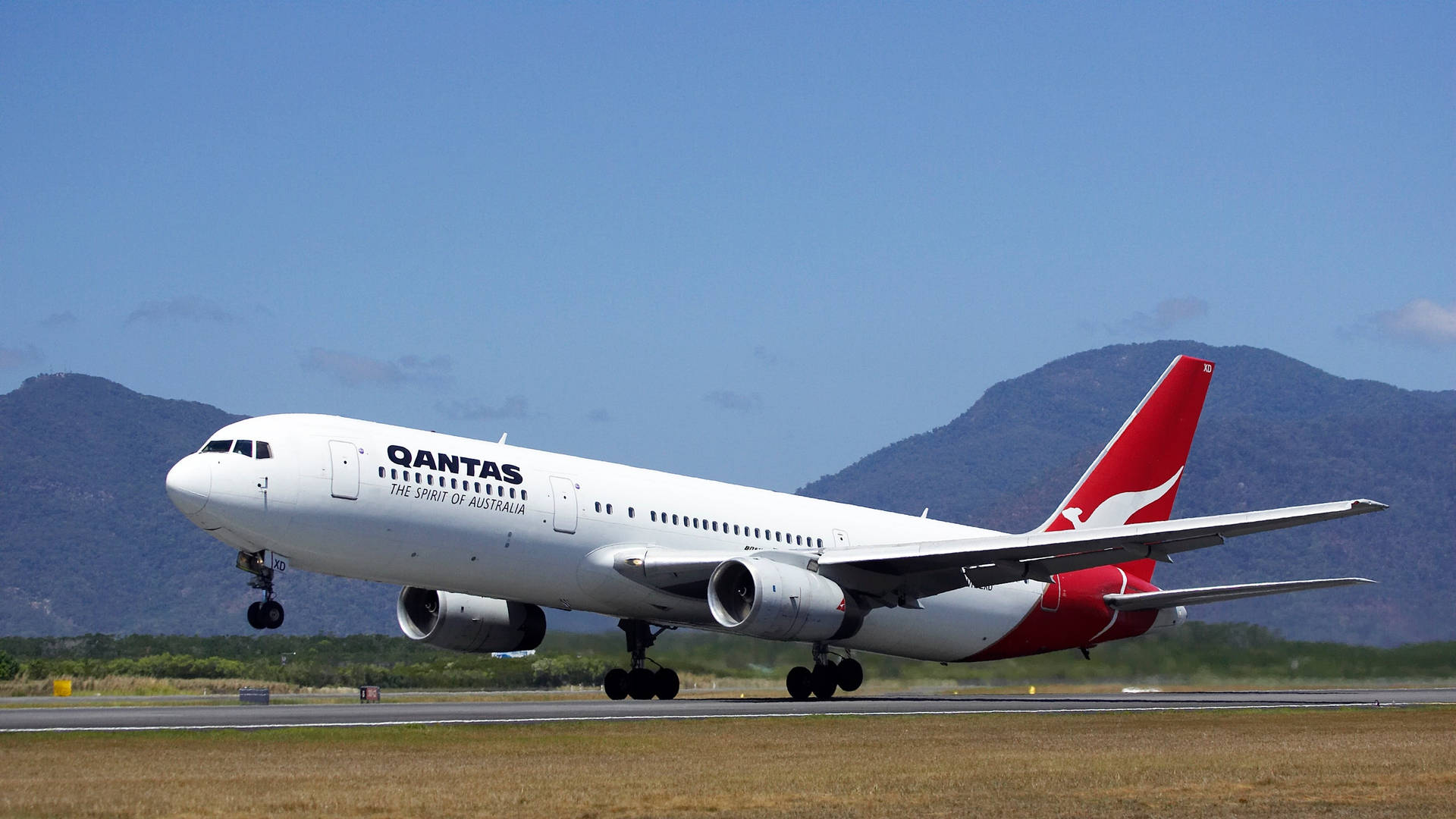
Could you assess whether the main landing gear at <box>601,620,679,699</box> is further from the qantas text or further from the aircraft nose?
the aircraft nose

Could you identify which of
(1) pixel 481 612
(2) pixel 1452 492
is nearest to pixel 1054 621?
(1) pixel 481 612

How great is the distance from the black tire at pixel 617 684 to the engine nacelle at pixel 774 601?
14.2 feet

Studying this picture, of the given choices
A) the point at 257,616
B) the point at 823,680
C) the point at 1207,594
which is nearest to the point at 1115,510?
the point at 1207,594

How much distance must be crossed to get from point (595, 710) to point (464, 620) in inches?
275

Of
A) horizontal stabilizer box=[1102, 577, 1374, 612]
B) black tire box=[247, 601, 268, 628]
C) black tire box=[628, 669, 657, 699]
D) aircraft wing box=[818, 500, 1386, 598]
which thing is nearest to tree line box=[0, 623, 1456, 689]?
black tire box=[628, 669, 657, 699]

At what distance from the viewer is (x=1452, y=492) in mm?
189000

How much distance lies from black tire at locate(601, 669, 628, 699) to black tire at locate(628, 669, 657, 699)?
104 mm

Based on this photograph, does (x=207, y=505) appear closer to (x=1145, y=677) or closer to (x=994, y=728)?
(x=994, y=728)

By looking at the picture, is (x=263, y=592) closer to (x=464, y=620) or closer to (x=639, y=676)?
(x=464, y=620)

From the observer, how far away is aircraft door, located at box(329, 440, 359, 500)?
28.8 metres

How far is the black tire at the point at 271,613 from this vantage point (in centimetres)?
2748

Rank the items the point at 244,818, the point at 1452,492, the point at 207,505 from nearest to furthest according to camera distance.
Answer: the point at 244,818 < the point at 207,505 < the point at 1452,492

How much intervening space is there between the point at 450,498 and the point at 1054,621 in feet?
52.4

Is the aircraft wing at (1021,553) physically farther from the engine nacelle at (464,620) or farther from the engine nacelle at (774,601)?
the engine nacelle at (464,620)
